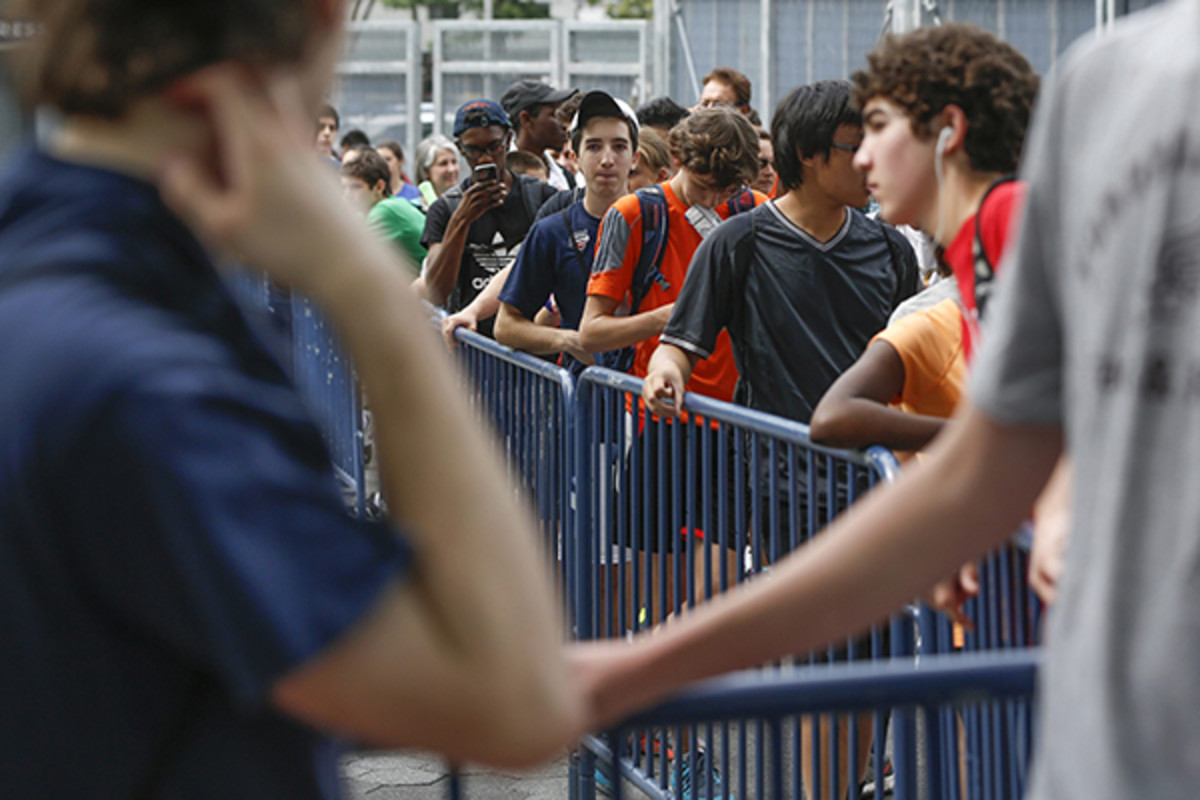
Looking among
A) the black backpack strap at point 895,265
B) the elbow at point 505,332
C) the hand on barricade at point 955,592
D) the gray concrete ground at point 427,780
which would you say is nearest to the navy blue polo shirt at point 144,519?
the hand on barricade at point 955,592

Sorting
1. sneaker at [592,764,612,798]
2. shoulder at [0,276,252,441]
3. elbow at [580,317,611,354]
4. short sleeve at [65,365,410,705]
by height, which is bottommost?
sneaker at [592,764,612,798]

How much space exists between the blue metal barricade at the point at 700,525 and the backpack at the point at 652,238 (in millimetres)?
764

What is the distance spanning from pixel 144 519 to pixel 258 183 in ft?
0.78

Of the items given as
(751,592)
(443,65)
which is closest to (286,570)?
(751,592)

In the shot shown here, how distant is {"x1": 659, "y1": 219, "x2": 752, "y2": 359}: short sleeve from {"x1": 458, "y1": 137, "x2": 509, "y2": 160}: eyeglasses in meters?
2.51

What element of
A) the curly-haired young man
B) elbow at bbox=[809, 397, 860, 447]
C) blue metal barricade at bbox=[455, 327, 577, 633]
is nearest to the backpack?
blue metal barricade at bbox=[455, 327, 577, 633]

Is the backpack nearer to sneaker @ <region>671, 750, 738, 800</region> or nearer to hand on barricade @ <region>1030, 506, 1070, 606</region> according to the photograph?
sneaker @ <region>671, 750, 738, 800</region>

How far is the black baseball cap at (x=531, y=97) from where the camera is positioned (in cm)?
837

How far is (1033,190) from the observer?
4.26 ft

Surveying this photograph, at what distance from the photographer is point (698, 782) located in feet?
14.3

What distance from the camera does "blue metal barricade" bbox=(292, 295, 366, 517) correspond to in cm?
818

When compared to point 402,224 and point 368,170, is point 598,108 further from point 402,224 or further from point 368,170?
point 368,170

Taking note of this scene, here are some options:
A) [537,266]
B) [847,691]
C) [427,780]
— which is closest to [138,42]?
[847,691]

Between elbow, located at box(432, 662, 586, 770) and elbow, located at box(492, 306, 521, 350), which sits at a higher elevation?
elbow, located at box(432, 662, 586, 770)
